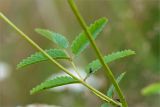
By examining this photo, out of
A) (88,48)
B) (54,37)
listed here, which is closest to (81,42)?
(54,37)

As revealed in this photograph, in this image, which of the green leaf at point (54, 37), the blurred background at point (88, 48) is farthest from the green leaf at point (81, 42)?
the blurred background at point (88, 48)

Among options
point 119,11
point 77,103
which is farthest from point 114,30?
point 77,103

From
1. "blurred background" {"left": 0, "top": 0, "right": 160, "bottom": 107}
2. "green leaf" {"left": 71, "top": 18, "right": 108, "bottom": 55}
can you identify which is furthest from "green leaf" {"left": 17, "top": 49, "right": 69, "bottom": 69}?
"blurred background" {"left": 0, "top": 0, "right": 160, "bottom": 107}

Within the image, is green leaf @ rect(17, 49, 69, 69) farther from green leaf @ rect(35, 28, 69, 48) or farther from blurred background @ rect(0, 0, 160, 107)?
blurred background @ rect(0, 0, 160, 107)

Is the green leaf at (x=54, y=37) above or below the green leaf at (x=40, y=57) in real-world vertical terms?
above

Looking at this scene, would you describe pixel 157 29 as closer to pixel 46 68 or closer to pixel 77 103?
pixel 77 103

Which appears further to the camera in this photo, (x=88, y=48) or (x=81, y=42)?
(x=88, y=48)

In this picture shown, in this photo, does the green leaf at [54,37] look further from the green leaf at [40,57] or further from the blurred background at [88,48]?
the blurred background at [88,48]

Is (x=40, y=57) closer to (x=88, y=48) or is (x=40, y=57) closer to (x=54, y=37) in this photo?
(x=54, y=37)

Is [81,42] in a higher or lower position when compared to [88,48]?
lower
